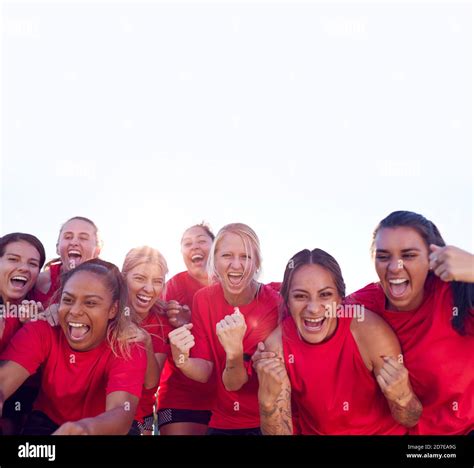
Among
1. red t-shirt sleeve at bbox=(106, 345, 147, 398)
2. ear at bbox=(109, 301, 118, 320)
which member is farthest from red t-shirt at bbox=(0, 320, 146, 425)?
ear at bbox=(109, 301, 118, 320)

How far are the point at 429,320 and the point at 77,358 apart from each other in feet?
9.38

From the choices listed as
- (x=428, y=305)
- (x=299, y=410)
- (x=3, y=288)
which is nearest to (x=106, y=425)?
(x=299, y=410)

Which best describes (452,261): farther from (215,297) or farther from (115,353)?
(115,353)

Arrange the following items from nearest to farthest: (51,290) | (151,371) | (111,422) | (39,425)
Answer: (111,422) → (39,425) → (151,371) → (51,290)

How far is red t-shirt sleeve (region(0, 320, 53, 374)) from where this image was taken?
497 cm

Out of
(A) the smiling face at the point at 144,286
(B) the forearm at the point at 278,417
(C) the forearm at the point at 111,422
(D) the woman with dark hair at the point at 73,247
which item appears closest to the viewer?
(C) the forearm at the point at 111,422

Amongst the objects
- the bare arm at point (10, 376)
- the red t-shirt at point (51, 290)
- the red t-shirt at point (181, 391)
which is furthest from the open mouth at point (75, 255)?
the bare arm at point (10, 376)

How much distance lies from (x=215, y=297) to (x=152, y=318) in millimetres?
677

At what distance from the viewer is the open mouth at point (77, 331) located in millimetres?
5074

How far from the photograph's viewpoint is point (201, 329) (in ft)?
19.0

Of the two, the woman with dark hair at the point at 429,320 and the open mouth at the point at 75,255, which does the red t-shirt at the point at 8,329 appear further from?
the woman with dark hair at the point at 429,320

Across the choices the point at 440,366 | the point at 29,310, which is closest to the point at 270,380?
the point at 440,366

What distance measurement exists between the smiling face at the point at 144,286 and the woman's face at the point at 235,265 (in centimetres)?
64

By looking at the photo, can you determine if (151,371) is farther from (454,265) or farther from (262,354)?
(454,265)
